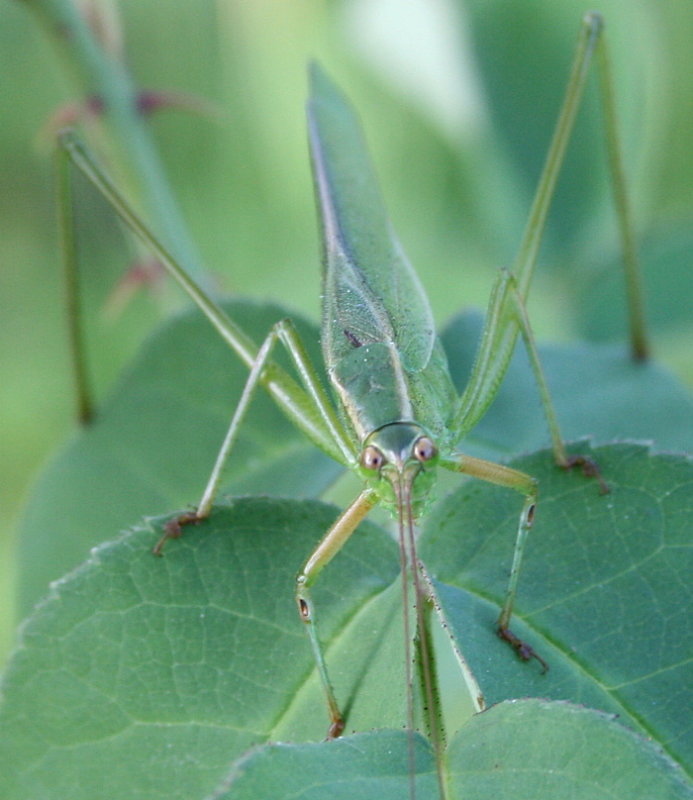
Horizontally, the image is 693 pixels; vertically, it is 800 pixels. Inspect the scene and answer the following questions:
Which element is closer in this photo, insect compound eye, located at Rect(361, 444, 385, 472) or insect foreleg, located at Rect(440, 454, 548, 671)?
insect foreleg, located at Rect(440, 454, 548, 671)

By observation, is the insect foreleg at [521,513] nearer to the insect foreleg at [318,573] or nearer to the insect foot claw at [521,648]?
the insect foot claw at [521,648]

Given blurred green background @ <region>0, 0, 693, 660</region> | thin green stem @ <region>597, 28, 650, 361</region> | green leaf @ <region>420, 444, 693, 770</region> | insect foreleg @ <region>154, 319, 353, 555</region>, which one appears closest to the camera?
green leaf @ <region>420, 444, 693, 770</region>

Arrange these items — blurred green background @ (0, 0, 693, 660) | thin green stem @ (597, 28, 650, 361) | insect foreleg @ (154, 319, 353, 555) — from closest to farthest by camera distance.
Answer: insect foreleg @ (154, 319, 353, 555) → thin green stem @ (597, 28, 650, 361) → blurred green background @ (0, 0, 693, 660)

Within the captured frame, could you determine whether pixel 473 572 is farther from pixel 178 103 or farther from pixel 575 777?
pixel 178 103

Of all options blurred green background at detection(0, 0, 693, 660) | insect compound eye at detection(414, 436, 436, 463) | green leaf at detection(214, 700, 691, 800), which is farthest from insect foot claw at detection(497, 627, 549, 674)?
blurred green background at detection(0, 0, 693, 660)

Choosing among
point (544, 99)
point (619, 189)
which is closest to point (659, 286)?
point (619, 189)

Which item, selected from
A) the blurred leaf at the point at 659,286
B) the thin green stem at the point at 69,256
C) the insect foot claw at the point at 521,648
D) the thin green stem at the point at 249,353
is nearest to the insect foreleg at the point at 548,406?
the insect foot claw at the point at 521,648

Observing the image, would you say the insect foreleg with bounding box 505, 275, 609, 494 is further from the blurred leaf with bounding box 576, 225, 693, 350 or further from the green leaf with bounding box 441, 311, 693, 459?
the blurred leaf with bounding box 576, 225, 693, 350
